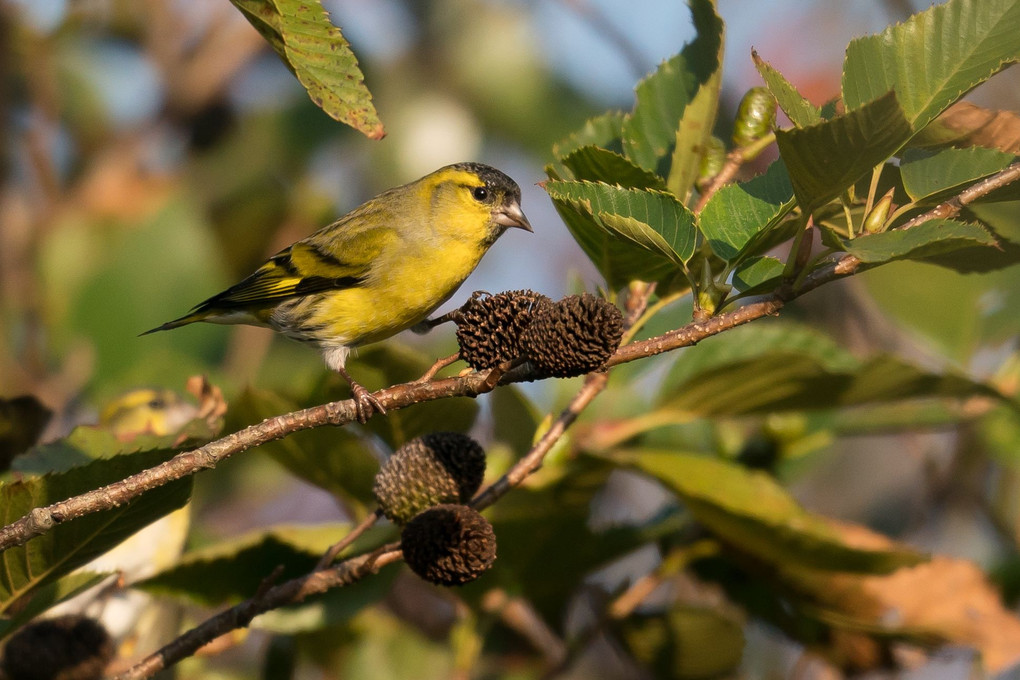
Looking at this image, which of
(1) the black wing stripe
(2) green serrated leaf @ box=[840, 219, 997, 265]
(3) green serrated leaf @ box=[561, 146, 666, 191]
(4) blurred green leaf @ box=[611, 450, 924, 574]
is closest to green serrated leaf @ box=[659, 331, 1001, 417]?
(4) blurred green leaf @ box=[611, 450, 924, 574]

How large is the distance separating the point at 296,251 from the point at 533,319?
6.64 ft

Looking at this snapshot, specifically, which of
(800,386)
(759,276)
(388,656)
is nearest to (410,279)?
(388,656)

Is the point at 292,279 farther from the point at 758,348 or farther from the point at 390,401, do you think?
the point at 390,401

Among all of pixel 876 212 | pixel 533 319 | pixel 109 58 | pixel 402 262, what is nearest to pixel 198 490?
pixel 402 262

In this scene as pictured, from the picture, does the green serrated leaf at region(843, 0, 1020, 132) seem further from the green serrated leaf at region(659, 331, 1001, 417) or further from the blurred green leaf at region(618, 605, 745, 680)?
the blurred green leaf at region(618, 605, 745, 680)

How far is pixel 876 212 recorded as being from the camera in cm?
146

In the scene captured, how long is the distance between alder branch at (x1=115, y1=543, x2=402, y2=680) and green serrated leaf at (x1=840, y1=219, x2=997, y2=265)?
0.84 metres

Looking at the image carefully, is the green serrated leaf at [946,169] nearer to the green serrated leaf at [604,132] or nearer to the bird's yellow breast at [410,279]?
the green serrated leaf at [604,132]

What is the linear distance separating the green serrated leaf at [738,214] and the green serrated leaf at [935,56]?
201 millimetres

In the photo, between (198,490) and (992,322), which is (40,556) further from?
(992,322)

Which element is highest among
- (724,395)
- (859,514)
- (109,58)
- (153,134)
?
(109,58)

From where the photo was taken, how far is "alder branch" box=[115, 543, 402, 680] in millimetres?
1496

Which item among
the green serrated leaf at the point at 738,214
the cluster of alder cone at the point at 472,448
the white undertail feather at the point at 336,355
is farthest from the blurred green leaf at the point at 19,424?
the green serrated leaf at the point at 738,214

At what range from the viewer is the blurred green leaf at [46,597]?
1.61m
